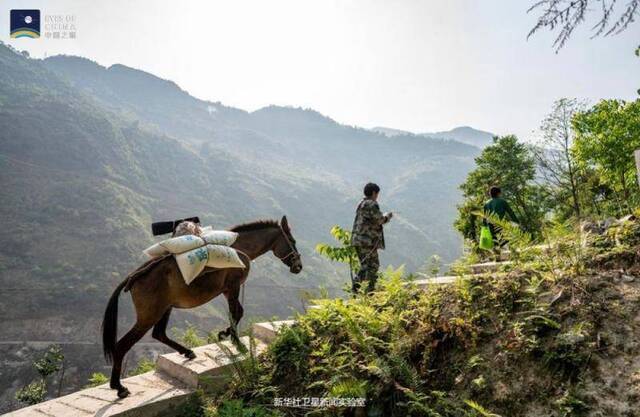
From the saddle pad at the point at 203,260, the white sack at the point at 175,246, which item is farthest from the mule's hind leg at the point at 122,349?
the white sack at the point at 175,246

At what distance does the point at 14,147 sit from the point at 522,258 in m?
158

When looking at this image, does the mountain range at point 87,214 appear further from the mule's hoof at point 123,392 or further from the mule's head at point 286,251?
the mule's hoof at point 123,392

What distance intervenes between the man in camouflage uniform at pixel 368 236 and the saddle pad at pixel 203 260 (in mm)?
2348

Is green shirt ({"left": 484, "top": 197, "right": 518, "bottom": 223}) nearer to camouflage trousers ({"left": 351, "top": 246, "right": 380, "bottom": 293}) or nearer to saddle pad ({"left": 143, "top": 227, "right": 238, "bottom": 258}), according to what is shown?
camouflage trousers ({"left": 351, "top": 246, "right": 380, "bottom": 293})

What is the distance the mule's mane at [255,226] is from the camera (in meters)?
8.09

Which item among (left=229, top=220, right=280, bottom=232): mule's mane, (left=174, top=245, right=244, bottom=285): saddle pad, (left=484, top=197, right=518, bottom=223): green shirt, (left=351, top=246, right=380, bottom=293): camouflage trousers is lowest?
(left=351, top=246, right=380, bottom=293): camouflage trousers

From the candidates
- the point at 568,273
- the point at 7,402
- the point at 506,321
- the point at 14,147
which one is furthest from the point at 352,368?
the point at 14,147

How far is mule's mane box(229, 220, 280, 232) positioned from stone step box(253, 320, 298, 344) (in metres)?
2.01

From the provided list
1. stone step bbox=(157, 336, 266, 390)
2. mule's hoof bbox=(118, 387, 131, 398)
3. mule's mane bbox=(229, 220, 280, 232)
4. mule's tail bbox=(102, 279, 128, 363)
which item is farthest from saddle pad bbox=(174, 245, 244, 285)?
mule's hoof bbox=(118, 387, 131, 398)

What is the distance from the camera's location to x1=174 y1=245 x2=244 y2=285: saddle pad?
5.99 metres

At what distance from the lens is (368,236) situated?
776cm

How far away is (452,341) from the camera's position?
396 cm

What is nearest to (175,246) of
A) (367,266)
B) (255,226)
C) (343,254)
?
(255,226)

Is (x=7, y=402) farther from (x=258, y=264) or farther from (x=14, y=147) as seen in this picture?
(x=14, y=147)
